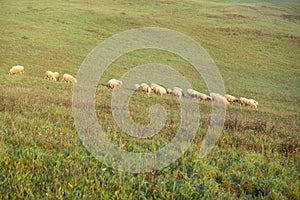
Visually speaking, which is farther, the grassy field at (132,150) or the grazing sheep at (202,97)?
the grazing sheep at (202,97)

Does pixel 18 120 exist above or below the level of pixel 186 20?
below

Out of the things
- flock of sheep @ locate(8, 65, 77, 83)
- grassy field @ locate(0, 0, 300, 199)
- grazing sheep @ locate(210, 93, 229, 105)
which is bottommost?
flock of sheep @ locate(8, 65, 77, 83)

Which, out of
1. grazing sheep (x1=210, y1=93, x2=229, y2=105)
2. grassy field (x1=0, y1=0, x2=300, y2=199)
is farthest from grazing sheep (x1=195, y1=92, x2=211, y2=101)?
grassy field (x1=0, y1=0, x2=300, y2=199)

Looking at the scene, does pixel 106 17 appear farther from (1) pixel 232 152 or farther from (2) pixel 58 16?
(1) pixel 232 152

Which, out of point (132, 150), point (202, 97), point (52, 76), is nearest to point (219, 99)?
point (202, 97)

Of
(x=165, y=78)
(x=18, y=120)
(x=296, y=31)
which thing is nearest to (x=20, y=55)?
(x=165, y=78)

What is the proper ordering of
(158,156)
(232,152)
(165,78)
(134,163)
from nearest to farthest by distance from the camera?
(134,163) < (158,156) < (232,152) < (165,78)

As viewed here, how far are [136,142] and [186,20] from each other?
5318 cm

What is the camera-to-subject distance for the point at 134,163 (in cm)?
519

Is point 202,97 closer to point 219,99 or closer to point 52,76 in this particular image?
point 219,99

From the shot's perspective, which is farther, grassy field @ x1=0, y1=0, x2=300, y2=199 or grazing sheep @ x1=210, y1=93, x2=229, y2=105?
grazing sheep @ x1=210, y1=93, x2=229, y2=105

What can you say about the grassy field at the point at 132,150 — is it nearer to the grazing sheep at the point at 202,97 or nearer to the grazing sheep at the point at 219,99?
the grazing sheep at the point at 219,99

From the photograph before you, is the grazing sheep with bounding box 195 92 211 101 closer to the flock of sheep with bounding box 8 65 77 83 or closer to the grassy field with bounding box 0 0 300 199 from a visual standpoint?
the grassy field with bounding box 0 0 300 199

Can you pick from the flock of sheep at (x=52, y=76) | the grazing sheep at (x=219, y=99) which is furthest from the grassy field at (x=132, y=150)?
the grazing sheep at (x=219, y=99)
